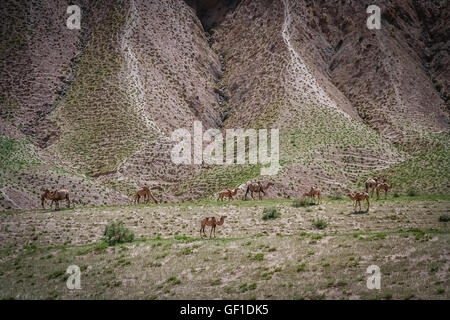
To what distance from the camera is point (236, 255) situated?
20953 mm

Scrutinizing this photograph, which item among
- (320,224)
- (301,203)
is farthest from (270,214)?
(301,203)

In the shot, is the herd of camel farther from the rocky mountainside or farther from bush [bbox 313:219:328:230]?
bush [bbox 313:219:328:230]

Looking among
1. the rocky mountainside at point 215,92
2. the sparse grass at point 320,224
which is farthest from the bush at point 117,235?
the rocky mountainside at point 215,92

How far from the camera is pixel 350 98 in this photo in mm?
63375

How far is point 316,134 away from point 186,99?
18.3 m

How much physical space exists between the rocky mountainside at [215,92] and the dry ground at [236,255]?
1023cm

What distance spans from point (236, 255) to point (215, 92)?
4602 centimetres

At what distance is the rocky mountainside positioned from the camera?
43.8m

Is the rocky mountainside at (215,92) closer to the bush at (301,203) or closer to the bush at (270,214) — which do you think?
the bush at (301,203)

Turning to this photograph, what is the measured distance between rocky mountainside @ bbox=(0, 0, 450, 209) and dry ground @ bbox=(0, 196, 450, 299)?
33.6ft

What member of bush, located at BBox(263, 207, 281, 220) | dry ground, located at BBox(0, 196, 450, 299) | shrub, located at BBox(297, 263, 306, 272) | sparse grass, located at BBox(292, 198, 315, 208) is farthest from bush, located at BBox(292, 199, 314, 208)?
shrub, located at BBox(297, 263, 306, 272)

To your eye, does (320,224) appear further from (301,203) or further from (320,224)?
(301,203)

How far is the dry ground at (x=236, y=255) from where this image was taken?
55.7 ft

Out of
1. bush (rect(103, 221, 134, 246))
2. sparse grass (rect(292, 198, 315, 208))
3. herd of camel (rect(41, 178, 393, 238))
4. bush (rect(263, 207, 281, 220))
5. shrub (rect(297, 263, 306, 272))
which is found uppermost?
herd of camel (rect(41, 178, 393, 238))
